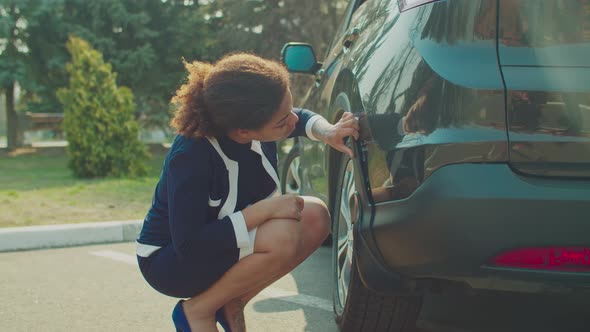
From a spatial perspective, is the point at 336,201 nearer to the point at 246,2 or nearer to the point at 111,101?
the point at 111,101

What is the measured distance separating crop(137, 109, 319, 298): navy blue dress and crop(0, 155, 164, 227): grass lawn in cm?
343

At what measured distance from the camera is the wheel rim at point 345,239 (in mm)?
2441

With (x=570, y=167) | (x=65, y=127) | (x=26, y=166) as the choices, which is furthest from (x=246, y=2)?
(x=570, y=167)

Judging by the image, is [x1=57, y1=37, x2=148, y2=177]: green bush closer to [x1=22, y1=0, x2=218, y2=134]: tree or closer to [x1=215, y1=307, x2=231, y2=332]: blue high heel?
[x1=22, y1=0, x2=218, y2=134]: tree

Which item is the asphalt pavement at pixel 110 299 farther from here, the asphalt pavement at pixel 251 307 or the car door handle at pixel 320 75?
the car door handle at pixel 320 75

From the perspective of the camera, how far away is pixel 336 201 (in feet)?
9.04

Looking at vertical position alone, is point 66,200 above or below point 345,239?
below

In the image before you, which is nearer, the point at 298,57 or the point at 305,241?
the point at 305,241

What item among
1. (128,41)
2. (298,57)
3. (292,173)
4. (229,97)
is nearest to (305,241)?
(229,97)

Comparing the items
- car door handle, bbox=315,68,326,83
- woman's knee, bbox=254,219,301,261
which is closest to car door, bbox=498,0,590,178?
woman's knee, bbox=254,219,301,261

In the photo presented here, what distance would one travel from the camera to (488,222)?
1664 mm

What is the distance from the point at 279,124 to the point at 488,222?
837 millimetres

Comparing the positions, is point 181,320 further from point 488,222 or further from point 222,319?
point 488,222

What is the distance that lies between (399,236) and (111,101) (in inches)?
336
